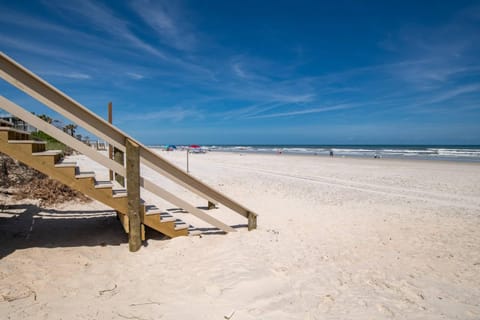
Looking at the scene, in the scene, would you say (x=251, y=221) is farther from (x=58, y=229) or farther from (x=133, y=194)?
(x=58, y=229)

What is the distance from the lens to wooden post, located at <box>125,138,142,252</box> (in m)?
3.99

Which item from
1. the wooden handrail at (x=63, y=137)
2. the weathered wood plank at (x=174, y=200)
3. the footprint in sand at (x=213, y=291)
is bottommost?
the footprint in sand at (x=213, y=291)

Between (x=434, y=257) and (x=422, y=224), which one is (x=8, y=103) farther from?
(x=422, y=224)

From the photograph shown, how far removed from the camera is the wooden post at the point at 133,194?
157 inches

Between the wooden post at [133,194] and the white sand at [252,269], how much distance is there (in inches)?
10.7

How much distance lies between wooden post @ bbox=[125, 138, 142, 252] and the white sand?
0.89ft

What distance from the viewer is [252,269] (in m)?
3.54

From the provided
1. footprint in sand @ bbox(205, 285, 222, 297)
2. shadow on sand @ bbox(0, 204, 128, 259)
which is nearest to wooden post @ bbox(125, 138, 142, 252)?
shadow on sand @ bbox(0, 204, 128, 259)

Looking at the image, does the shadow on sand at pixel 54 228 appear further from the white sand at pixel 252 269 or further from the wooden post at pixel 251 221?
the wooden post at pixel 251 221

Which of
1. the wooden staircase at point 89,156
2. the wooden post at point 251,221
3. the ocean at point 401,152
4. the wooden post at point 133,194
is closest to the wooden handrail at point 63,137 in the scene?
the wooden staircase at point 89,156

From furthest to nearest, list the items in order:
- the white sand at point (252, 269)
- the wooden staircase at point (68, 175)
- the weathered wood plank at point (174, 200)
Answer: the weathered wood plank at point (174, 200) < the wooden staircase at point (68, 175) < the white sand at point (252, 269)

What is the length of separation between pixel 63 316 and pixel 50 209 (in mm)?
5190

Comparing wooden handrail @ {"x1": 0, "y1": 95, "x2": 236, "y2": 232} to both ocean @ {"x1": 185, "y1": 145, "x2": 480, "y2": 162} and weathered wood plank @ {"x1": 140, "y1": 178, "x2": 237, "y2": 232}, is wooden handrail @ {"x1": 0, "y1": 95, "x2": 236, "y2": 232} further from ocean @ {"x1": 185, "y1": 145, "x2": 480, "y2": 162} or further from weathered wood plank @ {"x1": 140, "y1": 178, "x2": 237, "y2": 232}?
ocean @ {"x1": 185, "y1": 145, "x2": 480, "y2": 162}

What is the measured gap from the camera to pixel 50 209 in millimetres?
6680
